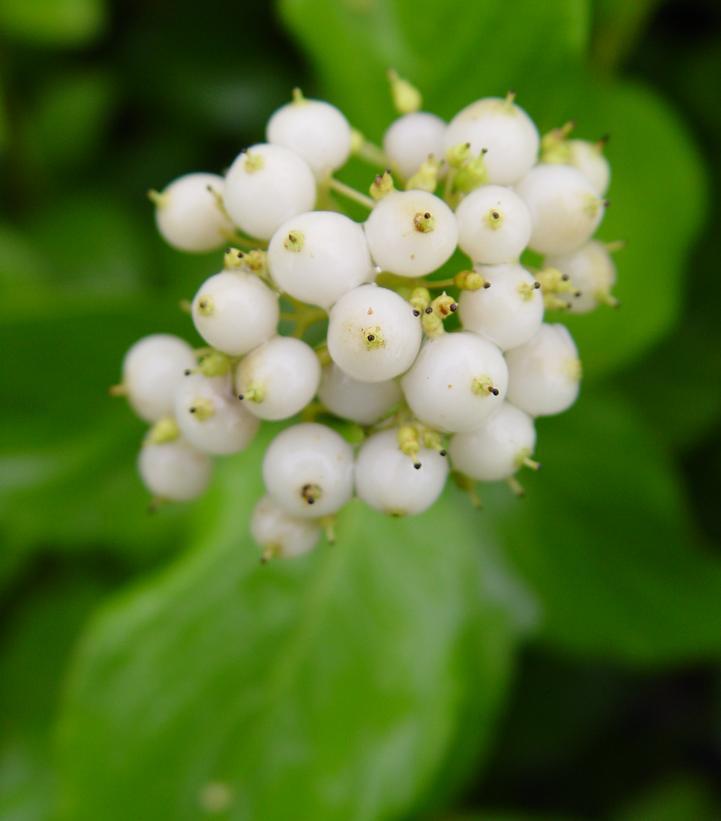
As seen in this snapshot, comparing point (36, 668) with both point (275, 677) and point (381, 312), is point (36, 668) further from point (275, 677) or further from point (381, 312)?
point (381, 312)

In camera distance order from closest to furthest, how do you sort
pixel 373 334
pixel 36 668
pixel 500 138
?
pixel 373 334, pixel 500 138, pixel 36 668

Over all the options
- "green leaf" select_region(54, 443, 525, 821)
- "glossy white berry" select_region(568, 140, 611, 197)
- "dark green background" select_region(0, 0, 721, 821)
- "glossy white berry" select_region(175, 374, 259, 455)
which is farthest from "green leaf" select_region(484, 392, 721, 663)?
"glossy white berry" select_region(175, 374, 259, 455)

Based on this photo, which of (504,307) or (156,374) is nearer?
(504,307)

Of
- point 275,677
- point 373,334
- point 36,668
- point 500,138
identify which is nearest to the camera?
point 373,334

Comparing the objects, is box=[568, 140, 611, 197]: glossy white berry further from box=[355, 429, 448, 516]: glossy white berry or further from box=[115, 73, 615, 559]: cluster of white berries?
box=[355, 429, 448, 516]: glossy white berry

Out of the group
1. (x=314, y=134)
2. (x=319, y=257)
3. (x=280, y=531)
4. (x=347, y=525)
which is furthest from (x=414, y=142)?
(x=347, y=525)

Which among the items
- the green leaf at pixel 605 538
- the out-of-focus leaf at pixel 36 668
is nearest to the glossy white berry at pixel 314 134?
the green leaf at pixel 605 538
